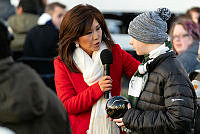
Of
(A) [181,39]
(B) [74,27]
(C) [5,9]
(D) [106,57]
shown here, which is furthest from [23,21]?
(D) [106,57]

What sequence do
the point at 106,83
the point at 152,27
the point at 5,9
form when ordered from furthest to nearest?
1. the point at 5,9
2. the point at 106,83
3. the point at 152,27

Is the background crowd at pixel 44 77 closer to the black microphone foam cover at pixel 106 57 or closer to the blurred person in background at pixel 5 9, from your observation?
the black microphone foam cover at pixel 106 57

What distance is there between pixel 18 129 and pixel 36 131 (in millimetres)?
97

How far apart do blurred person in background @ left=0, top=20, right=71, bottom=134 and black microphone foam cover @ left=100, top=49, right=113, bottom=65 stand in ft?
3.41

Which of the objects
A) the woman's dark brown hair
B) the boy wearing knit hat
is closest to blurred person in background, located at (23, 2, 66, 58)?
the woman's dark brown hair

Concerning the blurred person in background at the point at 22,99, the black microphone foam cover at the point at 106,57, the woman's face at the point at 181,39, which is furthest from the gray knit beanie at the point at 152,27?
the woman's face at the point at 181,39

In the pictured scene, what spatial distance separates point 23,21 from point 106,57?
528cm

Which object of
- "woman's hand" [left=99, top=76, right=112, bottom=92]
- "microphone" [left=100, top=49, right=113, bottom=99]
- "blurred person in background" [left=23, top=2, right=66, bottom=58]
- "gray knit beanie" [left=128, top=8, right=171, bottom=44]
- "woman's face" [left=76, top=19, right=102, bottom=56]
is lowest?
"blurred person in background" [left=23, top=2, right=66, bottom=58]

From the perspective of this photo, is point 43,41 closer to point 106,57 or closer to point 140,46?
point 106,57

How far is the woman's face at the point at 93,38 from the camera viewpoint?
337 cm

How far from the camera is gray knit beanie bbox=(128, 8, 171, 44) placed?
9.90ft

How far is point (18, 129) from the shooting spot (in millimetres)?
2219

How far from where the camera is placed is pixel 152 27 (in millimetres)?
3023

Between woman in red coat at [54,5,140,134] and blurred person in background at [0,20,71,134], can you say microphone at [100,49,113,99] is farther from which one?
blurred person in background at [0,20,71,134]
